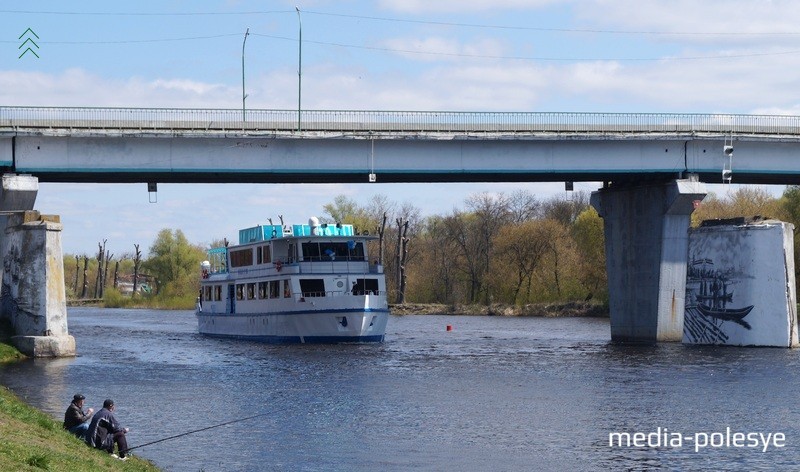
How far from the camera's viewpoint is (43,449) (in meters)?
20.4

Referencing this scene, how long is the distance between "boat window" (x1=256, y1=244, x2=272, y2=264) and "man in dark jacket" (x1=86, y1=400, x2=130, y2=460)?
41.1 metres

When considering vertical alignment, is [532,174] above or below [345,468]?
above

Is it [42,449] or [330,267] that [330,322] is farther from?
[42,449]

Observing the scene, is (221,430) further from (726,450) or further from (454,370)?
(454,370)

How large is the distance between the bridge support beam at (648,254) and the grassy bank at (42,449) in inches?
1710

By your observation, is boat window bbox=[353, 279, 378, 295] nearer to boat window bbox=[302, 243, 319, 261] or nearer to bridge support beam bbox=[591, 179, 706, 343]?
boat window bbox=[302, 243, 319, 261]

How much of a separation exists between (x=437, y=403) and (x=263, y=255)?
31.2 m

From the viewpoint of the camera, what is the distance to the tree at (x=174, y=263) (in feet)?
532

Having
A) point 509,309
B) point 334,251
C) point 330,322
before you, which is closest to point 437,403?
point 330,322

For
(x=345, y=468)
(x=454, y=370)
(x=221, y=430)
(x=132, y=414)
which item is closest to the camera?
(x=345, y=468)

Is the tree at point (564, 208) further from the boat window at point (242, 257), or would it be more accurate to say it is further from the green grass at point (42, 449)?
the green grass at point (42, 449)

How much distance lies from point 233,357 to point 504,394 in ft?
65.2

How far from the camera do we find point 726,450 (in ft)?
93.7

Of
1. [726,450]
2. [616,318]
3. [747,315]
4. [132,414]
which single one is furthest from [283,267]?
[726,450]
